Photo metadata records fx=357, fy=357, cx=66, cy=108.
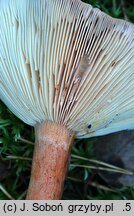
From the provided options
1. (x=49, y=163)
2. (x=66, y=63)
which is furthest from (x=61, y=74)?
(x=49, y=163)

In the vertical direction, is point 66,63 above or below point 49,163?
above

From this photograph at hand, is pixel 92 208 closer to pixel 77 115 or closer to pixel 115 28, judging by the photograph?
pixel 77 115

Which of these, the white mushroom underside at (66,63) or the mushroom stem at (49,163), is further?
the mushroom stem at (49,163)

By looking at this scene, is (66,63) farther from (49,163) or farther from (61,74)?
(49,163)

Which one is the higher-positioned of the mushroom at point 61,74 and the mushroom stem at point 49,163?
the mushroom at point 61,74

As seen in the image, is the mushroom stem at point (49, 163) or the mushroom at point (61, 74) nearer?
the mushroom at point (61, 74)

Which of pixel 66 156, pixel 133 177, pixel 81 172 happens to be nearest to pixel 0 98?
pixel 66 156

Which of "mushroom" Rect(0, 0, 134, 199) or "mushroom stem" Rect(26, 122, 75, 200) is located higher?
"mushroom" Rect(0, 0, 134, 199)
